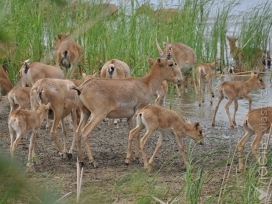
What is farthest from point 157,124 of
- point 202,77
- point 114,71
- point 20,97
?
point 202,77

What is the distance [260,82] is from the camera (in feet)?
39.2

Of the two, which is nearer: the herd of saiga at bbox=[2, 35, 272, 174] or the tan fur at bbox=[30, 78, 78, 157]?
the herd of saiga at bbox=[2, 35, 272, 174]

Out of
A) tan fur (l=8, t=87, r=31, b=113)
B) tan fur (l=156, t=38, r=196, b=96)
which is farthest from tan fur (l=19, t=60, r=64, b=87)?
tan fur (l=156, t=38, r=196, b=96)

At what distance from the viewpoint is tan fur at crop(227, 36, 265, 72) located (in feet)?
52.6

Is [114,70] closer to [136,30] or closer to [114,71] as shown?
[114,71]

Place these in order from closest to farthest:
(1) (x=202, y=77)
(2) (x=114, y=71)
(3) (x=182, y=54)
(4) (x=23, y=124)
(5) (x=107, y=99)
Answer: (4) (x=23, y=124) < (5) (x=107, y=99) < (2) (x=114, y=71) < (1) (x=202, y=77) < (3) (x=182, y=54)

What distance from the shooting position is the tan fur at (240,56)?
52.6 feet

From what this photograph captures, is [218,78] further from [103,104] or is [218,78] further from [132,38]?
[103,104]

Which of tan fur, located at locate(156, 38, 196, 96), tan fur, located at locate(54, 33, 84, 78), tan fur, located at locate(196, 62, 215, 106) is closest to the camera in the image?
tan fur, located at locate(54, 33, 84, 78)

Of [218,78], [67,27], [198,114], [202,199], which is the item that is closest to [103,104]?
[202,199]

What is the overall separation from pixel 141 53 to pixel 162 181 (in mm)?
7113

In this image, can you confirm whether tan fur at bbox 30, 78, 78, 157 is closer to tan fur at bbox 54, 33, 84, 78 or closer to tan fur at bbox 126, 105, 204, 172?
tan fur at bbox 126, 105, 204, 172

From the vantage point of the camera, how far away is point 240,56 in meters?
16.2

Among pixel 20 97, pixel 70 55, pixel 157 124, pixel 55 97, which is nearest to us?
pixel 157 124
